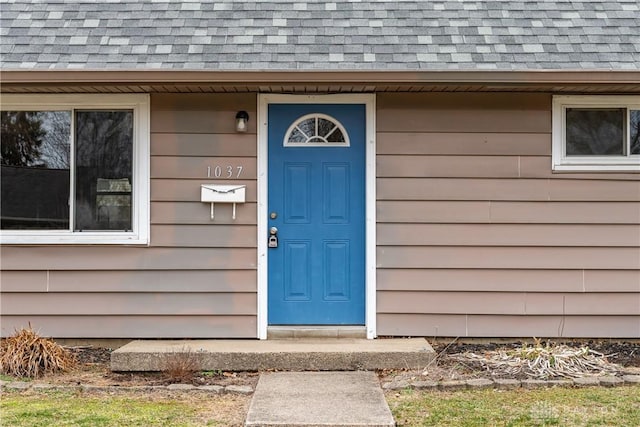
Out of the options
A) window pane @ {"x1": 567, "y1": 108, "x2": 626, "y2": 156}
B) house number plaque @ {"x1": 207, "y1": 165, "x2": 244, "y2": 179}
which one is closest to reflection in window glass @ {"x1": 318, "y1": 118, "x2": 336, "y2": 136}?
house number plaque @ {"x1": 207, "y1": 165, "x2": 244, "y2": 179}

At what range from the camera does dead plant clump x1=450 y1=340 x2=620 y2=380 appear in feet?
14.1

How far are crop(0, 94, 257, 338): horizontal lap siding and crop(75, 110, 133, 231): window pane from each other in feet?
0.72

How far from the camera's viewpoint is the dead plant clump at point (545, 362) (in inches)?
169

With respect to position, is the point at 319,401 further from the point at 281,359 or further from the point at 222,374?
the point at 222,374

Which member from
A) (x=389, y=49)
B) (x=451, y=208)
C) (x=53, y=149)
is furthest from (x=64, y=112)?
(x=451, y=208)

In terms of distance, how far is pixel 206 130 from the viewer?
5035 millimetres

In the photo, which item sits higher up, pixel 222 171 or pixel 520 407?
pixel 222 171

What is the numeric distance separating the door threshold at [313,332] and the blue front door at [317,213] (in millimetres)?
63

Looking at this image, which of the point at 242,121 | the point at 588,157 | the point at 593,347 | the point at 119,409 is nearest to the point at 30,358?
the point at 119,409

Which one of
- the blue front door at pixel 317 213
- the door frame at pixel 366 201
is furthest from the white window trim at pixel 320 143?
the door frame at pixel 366 201

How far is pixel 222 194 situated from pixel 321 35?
1.53 metres

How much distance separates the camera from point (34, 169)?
5016 mm

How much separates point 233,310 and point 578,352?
2.73m

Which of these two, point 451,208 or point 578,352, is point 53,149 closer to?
point 451,208
